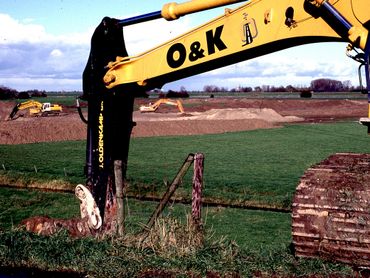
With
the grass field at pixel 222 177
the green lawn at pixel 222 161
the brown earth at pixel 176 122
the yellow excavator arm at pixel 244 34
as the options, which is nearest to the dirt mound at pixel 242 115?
the brown earth at pixel 176 122

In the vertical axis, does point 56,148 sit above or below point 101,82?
below

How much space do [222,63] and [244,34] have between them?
50cm

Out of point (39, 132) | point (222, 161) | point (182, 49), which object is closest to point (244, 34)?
point (182, 49)

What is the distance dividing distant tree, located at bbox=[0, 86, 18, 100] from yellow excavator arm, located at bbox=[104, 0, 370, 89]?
65.7 m

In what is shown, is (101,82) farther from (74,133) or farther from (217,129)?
(217,129)

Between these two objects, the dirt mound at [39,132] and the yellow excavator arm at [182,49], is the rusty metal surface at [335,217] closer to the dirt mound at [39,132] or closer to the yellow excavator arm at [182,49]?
the yellow excavator arm at [182,49]

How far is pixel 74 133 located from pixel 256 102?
3329cm

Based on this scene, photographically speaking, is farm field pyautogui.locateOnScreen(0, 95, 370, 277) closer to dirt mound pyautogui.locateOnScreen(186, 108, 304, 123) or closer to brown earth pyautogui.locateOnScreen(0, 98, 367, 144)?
brown earth pyautogui.locateOnScreen(0, 98, 367, 144)

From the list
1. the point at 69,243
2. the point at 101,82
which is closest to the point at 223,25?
the point at 101,82

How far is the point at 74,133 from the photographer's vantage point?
30625 millimetres

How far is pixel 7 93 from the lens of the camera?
7162 centimetres

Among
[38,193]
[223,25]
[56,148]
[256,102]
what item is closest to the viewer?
[223,25]

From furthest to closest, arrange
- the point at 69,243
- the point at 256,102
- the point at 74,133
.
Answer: the point at 256,102, the point at 74,133, the point at 69,243

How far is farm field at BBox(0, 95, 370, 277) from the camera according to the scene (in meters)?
8.86
